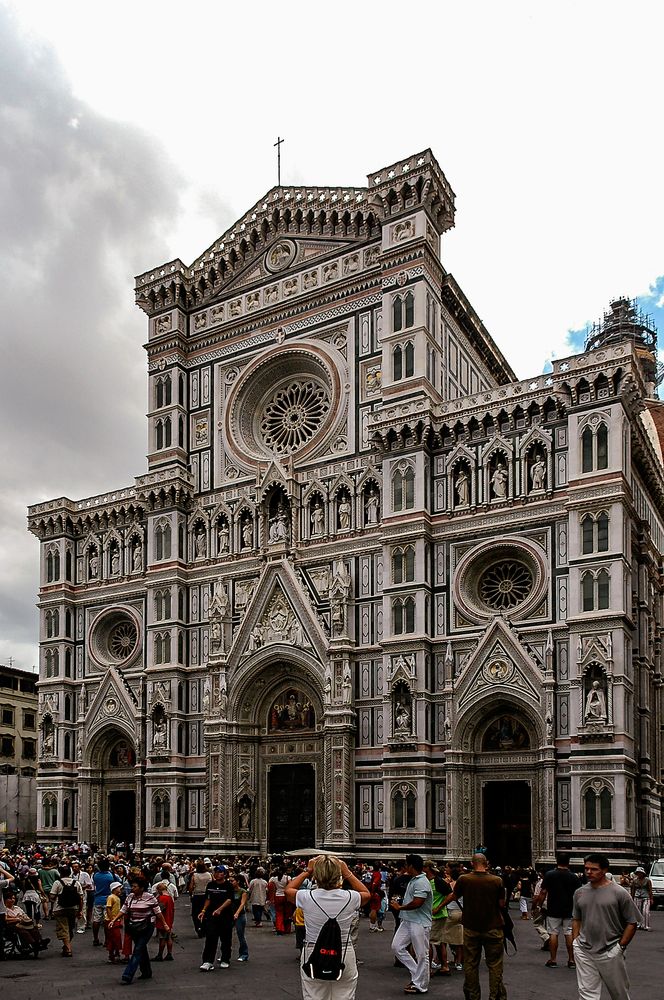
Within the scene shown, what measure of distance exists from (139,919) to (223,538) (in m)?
31.3

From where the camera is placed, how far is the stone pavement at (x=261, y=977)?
15.6 meters

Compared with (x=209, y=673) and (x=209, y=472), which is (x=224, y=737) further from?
(x=209, y=472)

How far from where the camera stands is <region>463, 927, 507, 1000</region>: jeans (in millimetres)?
12438

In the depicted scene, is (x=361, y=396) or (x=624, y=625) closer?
(x=624, y=625)

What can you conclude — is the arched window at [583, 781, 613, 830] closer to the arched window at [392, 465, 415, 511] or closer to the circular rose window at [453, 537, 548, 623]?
the circular rose window at [453, 537, 548, 623]

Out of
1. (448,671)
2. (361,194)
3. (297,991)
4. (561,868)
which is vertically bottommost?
(297,991)

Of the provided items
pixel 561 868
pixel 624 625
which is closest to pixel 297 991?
pixel 561 868

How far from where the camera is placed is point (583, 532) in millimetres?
37562

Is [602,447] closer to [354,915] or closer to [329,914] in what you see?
[354,915]

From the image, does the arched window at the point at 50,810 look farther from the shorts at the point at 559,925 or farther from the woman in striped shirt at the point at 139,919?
the shorts at the point at 559,925

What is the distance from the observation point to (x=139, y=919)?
16547 millimetres

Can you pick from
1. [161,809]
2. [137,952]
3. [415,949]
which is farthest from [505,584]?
[137,952]

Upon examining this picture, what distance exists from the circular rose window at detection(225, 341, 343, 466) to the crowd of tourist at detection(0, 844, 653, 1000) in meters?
21.1

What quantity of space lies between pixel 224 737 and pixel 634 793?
1661 centimetres
